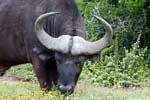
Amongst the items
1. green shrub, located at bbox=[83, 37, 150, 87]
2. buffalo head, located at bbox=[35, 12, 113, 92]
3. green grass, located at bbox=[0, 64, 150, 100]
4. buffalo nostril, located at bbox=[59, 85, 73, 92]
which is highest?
buffalo head, located at bbox=[35, 12, 113, 92]

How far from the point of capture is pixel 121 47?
13547 mm

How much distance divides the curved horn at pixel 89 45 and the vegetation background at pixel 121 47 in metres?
3.72

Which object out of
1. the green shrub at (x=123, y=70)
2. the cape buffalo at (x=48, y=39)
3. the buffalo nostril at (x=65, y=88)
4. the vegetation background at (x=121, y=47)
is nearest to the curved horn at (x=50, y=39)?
the cape buffalo at (x=48, y=39)

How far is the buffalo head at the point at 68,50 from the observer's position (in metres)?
7.66

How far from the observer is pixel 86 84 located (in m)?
11.2

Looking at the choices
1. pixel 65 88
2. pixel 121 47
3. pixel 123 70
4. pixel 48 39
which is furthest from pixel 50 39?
pixel 121 47

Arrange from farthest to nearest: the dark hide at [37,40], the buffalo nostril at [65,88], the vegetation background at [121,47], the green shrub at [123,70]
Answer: the vegetation background at [121,47] < the green shrub at [123,70] < the dark hide at [37,40] < the buffalo nostril at [65,88]

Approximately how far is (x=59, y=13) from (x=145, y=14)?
18.4ft

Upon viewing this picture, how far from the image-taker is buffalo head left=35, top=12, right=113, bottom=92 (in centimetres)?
766

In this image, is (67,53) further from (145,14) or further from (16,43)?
(145,14)

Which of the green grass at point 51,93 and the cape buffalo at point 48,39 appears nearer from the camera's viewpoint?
the green grass at point 51,93

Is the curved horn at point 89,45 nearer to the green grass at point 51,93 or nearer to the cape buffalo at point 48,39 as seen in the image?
the cape buffalo at point 48,39

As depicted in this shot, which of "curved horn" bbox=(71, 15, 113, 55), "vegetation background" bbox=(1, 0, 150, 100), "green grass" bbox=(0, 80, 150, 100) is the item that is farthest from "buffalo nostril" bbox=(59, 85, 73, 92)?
"vegetation background" bbox=(1, 0, 150, 100)

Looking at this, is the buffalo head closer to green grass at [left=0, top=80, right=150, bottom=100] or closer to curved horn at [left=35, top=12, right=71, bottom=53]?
curved horn at [left=35, top=12, right=71, bottom=53]
